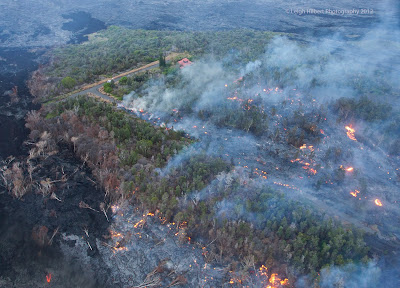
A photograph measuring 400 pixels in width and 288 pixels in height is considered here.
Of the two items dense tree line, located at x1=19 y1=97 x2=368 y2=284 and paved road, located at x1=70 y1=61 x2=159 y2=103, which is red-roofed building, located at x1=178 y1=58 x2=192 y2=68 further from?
dense tree line, located at x1=19 y1=97 x2=368 y2=284

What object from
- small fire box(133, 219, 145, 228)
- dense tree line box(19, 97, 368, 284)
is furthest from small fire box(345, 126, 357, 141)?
small fire box(133, 219, 145, 228)

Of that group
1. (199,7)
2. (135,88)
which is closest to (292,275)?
(135,88)

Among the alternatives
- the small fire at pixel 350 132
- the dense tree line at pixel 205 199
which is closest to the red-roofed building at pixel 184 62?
the dense tree line at pixel 205 199

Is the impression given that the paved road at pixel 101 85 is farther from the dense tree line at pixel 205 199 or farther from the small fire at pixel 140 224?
the small fire at pixel 140 224

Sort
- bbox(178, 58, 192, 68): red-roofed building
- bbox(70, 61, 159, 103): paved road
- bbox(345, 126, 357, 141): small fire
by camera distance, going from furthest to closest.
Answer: bbox(178, 58, 192, 68): red-roofed building, bbox(70, 61, 159, 103): paved road, bbox(345, 126, 357, 141): small fire

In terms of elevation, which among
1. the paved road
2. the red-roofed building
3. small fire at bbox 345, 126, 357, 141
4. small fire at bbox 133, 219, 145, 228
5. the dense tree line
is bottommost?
small fire at bbox 133, 219, 145, 228

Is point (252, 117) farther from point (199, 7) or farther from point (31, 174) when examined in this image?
point (199, 7)

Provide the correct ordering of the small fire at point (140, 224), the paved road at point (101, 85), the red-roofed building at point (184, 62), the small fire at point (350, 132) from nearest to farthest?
the small fire at point (140, 224) < the small fire at point (350, 132) < the paved road at point (101, 85) < the red-roofed building at point (184, 62)

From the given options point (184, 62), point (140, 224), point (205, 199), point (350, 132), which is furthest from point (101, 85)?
point (350, 132)

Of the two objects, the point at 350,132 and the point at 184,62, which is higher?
the point at 184,62

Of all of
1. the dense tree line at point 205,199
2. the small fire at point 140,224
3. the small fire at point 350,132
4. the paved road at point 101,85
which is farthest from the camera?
the paved road at point 101,85

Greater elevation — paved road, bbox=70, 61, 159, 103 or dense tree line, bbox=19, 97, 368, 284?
paved road, bbox=70, 61, 159, 103

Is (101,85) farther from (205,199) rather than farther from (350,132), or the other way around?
(350,132)
